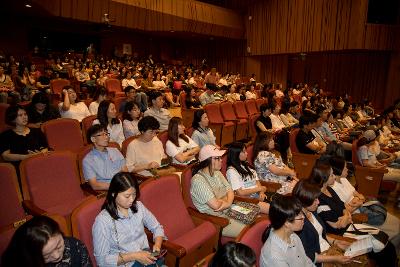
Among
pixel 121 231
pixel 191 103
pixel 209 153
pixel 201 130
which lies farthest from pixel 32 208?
pixel 191 103

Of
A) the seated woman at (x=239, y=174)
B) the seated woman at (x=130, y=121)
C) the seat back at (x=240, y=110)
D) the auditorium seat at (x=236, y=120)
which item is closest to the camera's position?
the seated woman at (x=239, y=174)

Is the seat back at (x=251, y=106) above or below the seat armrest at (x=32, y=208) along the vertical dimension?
above

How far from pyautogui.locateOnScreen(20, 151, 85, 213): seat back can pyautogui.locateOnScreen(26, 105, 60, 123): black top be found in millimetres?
1900

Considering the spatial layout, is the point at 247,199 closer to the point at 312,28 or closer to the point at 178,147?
the point at 178,147

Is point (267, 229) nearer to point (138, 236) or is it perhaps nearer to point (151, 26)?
point (138, 236)

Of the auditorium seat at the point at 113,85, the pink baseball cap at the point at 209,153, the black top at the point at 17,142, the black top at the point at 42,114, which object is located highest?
the auditorium seat at the point at 113,85

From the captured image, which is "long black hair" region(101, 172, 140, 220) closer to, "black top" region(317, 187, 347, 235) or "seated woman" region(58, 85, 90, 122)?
"black top" region(317, 187, 347, 235)

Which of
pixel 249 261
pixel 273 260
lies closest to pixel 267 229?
pixel 273 260

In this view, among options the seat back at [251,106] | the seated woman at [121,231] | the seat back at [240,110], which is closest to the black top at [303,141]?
the seat back at [240,110]

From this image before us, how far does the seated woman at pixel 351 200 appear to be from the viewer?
3.12 metres

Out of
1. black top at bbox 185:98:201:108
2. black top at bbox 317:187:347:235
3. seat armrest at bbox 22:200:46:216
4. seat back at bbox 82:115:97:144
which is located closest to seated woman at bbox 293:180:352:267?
black top at bbox 317:187:347:235

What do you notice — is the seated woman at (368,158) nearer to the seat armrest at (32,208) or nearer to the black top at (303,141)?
the black top at (303,141)

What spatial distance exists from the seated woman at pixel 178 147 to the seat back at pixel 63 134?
110cm

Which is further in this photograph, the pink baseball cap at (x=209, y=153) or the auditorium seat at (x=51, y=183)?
the pink baseball cap at (x=209, y=153)
